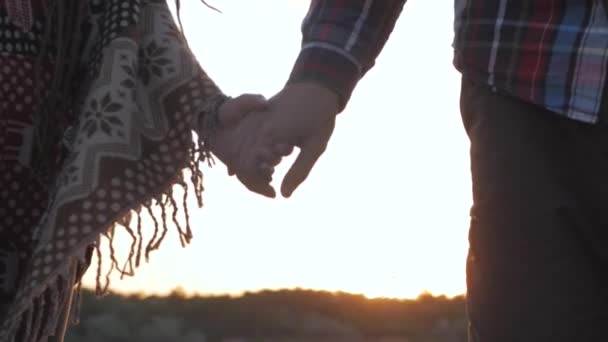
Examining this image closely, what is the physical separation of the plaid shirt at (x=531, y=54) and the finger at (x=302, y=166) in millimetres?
98

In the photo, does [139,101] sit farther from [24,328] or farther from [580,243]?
[580,243]

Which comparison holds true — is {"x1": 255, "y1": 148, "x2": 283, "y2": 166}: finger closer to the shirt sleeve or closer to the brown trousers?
the shirt sleeve

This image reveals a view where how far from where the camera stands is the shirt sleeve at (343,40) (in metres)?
1.75

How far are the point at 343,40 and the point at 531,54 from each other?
0.32m

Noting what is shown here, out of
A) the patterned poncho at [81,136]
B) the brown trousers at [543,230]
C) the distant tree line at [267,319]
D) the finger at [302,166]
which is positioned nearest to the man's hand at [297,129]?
the finger at [302,166]

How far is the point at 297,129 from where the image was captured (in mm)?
1674

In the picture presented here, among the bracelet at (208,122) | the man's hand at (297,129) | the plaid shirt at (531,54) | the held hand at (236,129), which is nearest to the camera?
the plaid shirt at (531,54)

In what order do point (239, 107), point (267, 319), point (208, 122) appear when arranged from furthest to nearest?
1. point (267, 319)
2. point (208, 122)
3. point (239, 107)

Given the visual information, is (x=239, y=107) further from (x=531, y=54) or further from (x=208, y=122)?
(x=531, y=54)

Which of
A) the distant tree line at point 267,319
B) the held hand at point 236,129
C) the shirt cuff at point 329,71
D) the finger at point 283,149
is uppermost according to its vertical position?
the shirt cuff at point 329,71

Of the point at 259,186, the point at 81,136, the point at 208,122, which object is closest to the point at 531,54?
the point at 259,186

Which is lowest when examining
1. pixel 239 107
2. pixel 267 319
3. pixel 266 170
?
pixel 267 319

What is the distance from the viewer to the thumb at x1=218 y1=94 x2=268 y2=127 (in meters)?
1.85

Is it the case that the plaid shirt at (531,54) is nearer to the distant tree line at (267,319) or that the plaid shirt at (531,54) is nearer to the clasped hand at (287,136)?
the clasped hand at (287,136)
